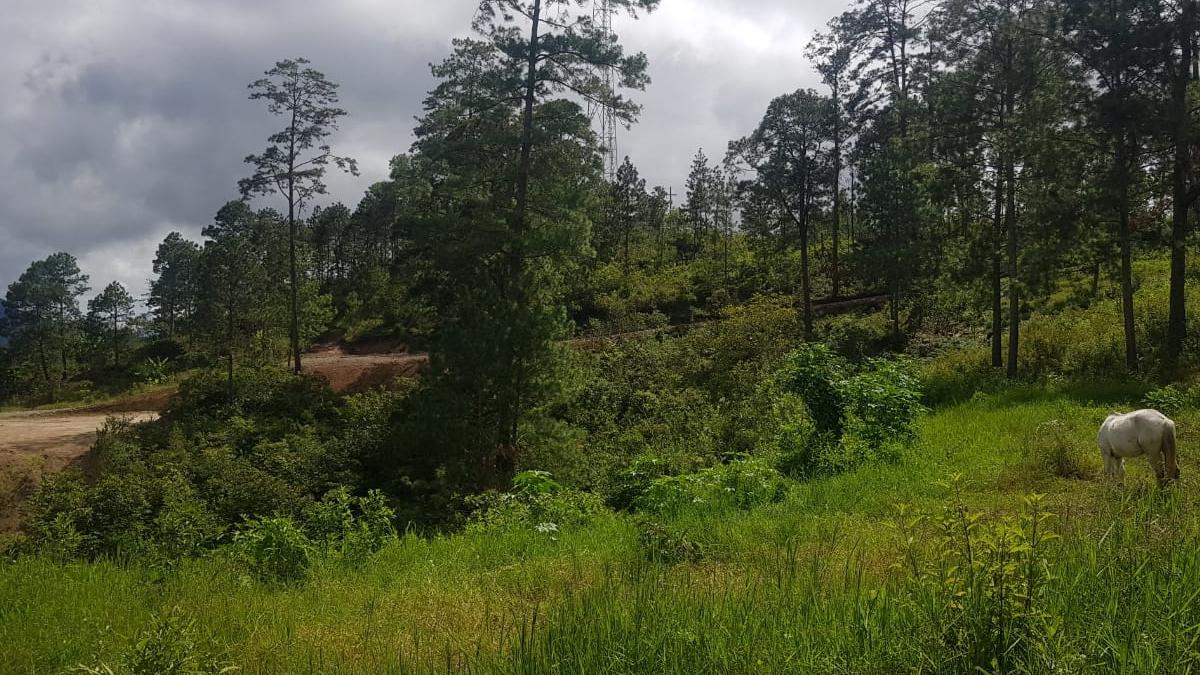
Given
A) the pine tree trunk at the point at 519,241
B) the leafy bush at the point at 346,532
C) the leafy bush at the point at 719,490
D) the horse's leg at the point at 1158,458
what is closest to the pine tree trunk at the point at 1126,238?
the horse's leg at the point at 1158,458

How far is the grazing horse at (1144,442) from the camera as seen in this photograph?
19.4 ft

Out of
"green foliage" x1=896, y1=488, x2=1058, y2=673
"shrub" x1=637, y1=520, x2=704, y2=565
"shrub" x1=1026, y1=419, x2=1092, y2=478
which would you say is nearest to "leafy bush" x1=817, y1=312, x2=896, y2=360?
"shrub" x1=1026, y1=419, x2=1092, y2=478

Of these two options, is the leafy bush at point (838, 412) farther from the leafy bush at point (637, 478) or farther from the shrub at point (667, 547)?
the shrub at point (667, 547)

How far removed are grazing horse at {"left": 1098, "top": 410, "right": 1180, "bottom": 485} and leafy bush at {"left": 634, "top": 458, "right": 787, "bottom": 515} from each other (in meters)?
Answer: 3.23

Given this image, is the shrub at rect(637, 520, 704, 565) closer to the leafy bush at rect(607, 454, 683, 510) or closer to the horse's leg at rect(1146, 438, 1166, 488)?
the leafy bush at rect(607, 454, 683, 510)

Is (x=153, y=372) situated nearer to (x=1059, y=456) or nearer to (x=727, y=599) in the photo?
(x=727, y=599)

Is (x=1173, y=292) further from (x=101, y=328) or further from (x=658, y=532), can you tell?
(x=101, y=328)

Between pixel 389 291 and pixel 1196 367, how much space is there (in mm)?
33571

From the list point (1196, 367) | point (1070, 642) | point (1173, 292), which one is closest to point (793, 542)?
point (1070, 642)

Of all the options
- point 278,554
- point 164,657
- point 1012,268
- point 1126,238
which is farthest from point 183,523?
point 1126,238

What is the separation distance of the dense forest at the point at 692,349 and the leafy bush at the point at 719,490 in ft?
0.21

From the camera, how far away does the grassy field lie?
2.76 metres

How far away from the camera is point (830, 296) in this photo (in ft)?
99.6

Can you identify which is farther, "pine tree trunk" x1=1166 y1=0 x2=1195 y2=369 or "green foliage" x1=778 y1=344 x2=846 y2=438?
"pine tree trunk" x1=1166 y1=0 x2=1195 y2=369
